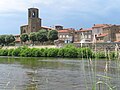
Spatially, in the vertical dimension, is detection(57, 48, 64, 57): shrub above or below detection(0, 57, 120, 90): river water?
above

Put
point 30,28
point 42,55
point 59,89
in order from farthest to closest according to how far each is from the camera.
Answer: point 30,28
point 42,55
point 59,89

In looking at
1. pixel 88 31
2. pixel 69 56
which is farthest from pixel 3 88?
pixel 88 31

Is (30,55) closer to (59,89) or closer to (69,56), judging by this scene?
(69,56)

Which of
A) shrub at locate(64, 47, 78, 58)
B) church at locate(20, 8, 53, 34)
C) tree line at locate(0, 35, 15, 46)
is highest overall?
church at locate(20, 8, 53, 34)

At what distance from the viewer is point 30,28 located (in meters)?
156

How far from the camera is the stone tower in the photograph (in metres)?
157

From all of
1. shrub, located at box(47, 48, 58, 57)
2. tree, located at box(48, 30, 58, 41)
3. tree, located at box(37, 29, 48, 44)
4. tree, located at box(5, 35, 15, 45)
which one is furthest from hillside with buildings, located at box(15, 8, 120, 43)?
tree, located at box(5, 35, 15, 45)

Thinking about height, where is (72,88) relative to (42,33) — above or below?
below

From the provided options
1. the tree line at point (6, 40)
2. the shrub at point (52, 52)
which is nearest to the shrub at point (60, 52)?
the shrub at point (52, 52)

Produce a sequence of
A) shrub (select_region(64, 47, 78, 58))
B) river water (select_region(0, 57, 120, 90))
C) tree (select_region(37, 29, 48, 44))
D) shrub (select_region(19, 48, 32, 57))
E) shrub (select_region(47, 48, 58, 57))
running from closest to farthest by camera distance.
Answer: river water (select_region(0, 57, 120, 90)) → shrub (select_region(64, 47, 78, 58)) → shrub (select_region(47, 48, 58, 57)) → shrub (select_region(19, 48, 32, 57)) → tree (select_region(37, 29, 48, 44))

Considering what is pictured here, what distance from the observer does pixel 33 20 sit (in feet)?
517

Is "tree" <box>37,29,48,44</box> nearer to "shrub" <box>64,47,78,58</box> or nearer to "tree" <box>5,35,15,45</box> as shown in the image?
"tree" <box>5,35,15,45</box>

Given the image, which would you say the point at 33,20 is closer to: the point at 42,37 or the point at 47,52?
the point at 42,37

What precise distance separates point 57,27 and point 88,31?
3653cm
